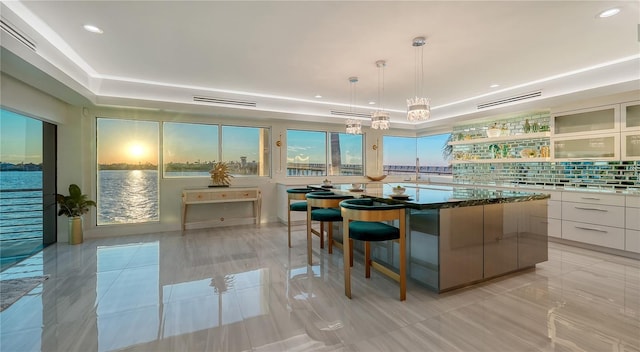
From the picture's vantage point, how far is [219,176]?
5734mm

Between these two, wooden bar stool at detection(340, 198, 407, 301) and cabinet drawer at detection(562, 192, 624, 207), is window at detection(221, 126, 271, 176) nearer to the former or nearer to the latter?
wooden bar stool at detection(340, 198, 407, 301)

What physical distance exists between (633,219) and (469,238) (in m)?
2.79

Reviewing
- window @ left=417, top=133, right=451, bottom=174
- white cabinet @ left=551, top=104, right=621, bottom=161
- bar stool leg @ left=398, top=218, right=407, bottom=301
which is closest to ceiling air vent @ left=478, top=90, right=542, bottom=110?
white cabinet @ left=551, top=104, right=621, bottom=161

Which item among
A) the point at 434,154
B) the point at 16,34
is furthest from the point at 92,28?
the point at 434,154

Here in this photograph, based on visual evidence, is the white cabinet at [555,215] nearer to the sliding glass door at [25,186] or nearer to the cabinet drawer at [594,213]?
the cabinet drawer at [594,213]

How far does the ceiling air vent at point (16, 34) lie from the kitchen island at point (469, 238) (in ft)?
12.5

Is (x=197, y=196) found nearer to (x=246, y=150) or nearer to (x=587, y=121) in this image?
(x=246, y=150)

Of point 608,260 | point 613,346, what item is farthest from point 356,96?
point 613,346

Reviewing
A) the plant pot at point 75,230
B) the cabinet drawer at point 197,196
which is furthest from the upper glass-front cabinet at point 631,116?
the plant pot at point 75,230

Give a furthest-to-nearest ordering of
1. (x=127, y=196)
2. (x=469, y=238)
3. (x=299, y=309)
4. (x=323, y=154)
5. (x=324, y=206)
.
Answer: (x=323, y=154) < (x=127, y=196) < (x=324, y=206) < (x=469, y=238) < (x=299, y=309)

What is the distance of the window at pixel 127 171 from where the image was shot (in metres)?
5.22

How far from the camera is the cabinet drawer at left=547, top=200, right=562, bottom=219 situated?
174 inches

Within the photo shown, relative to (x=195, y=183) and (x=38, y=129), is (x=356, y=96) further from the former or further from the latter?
(x=38, y=129)

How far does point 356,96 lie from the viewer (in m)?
5.82
